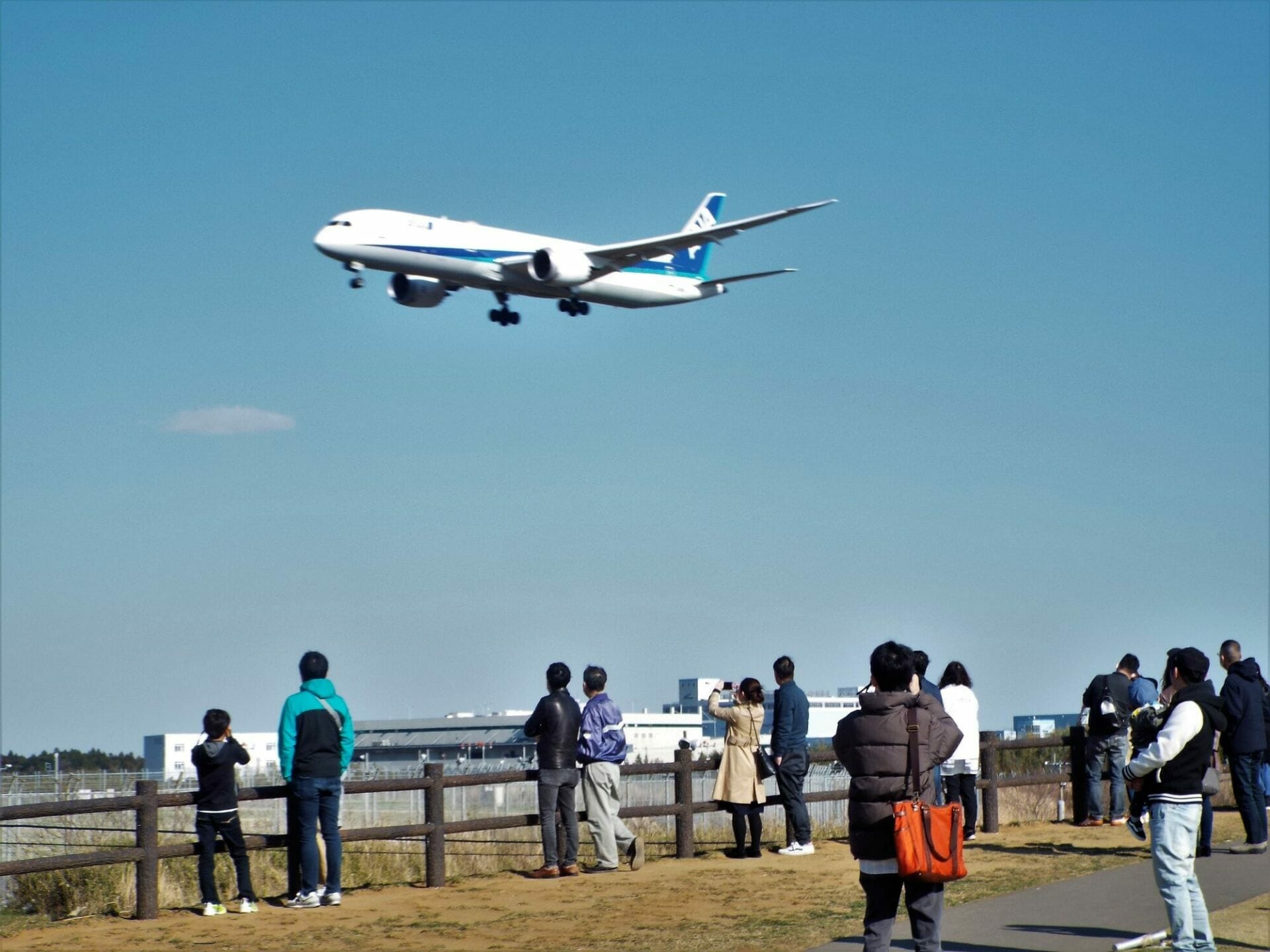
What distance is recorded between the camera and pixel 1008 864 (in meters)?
12.1

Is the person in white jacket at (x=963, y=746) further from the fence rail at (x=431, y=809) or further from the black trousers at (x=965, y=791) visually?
the fence rail at (x=431, y=809)

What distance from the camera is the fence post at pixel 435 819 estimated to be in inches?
461

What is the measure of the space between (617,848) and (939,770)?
9.12 feet

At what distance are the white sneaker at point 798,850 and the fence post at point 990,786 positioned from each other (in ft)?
8.44

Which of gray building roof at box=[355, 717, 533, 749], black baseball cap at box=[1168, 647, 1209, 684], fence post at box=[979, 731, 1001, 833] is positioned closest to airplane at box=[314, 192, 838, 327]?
fence post at box=[979, 731, 1001, 833]

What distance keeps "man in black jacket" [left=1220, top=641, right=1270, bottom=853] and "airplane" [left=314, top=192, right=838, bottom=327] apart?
74.9 feet

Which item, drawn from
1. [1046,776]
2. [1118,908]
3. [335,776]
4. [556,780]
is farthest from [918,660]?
[1046,776]

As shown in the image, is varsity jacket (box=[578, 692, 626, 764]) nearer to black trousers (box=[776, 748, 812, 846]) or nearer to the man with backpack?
black trousers (box=[776, 748, 812, 846])

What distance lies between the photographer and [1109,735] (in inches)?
579

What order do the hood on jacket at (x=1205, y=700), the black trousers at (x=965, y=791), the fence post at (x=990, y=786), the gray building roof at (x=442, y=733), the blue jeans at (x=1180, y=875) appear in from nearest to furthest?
the blue jeans at (x=1180, y=875), the hood on jacket at (x=1205, y=700), the black trousers at (x=965, y=791), the fence post at (x=990, y=786), the gray building roof at (x=442, y=733)

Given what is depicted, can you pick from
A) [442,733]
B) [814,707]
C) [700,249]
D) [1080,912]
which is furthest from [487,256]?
[814,707]

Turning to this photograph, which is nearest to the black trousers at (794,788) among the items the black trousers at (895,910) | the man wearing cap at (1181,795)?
the man wearing cap at (1181,795)

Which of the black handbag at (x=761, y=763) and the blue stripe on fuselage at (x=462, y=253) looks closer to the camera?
the black handbag at (x=761, y=763)

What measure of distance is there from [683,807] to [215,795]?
4369 mm
